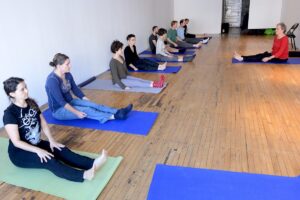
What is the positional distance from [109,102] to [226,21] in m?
9.91

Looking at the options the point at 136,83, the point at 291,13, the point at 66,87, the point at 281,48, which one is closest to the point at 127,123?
the point at 66,87

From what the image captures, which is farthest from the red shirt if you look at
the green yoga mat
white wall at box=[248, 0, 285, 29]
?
white wall at box=[248, 0, 285, 29]

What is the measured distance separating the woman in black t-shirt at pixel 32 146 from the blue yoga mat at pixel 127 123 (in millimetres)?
749

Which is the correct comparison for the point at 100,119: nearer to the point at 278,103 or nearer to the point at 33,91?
the point at 33,91

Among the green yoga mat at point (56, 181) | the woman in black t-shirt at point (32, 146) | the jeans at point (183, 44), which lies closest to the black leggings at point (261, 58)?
the jeans at point (183, 44)

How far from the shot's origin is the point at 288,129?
8.55 ft

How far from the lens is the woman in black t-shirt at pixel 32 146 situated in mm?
1814

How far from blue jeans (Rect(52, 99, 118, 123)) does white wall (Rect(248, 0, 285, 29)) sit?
9143mm

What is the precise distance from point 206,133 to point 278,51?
367 centimetres

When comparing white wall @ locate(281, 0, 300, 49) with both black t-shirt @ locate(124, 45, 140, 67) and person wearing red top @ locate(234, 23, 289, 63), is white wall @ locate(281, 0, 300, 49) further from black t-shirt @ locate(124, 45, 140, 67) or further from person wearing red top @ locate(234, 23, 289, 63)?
black t-shirt @ locate(124, 45, 140, 67)

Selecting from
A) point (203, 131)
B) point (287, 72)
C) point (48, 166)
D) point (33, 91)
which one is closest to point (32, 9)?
point (33, 91)

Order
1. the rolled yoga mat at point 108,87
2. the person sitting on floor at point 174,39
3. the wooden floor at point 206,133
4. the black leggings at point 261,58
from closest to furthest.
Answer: the wooden floor at point 206,133 → the rolled yoga mat at point 108,87 → the black leggings at point 261,58 → the person sitting on floor at point 174,39

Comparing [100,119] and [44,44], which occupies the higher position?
[44,44]

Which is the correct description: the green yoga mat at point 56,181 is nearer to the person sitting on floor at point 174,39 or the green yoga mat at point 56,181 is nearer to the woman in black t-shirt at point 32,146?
→ the woman in black t-shirt at point 32,146
